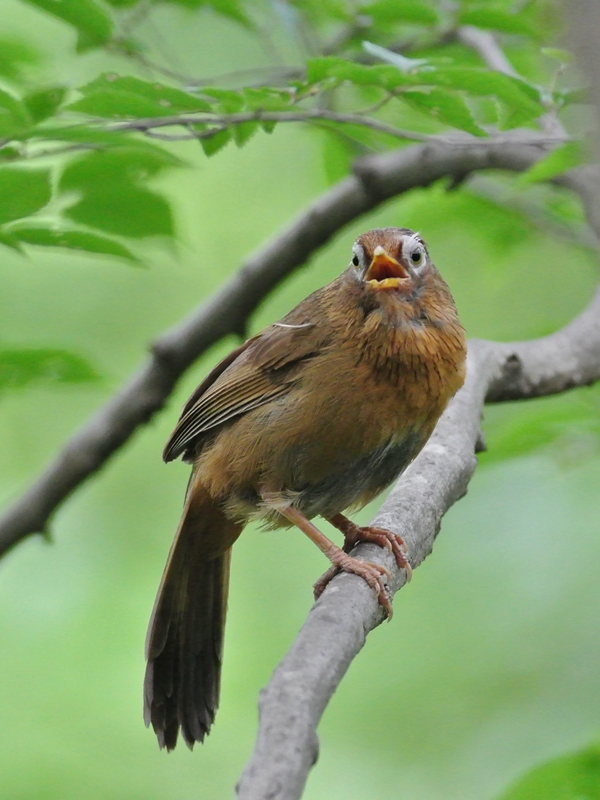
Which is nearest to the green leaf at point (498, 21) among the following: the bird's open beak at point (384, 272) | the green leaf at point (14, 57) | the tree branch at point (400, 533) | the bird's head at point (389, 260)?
the bird's head at point (389, 260)

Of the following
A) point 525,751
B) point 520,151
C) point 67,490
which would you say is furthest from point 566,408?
point 525,751

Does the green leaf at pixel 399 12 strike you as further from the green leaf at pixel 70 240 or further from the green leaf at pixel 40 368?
the green leaf at pixel 40 368

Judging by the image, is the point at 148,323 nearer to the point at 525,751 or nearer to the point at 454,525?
the point at 454,525

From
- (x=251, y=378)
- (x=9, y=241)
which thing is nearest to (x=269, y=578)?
(x=251, y=378)

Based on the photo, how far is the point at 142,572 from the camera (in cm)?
666

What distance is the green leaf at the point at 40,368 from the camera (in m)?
3.28

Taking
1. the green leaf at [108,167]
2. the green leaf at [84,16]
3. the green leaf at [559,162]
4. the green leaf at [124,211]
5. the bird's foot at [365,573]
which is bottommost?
the bird's foot at [365,573]

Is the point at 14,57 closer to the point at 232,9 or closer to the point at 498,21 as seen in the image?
the point at 232,9

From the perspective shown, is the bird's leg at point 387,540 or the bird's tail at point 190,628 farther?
the bird's tail at point 190,628

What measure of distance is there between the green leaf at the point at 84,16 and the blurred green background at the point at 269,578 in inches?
63.6

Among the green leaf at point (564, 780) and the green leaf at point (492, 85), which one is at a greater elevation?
the green leaf at point (492, 85)

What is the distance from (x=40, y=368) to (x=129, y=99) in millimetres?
1026

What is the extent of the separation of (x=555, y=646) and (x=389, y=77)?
15.7 ft

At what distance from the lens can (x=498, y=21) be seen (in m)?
3.45
